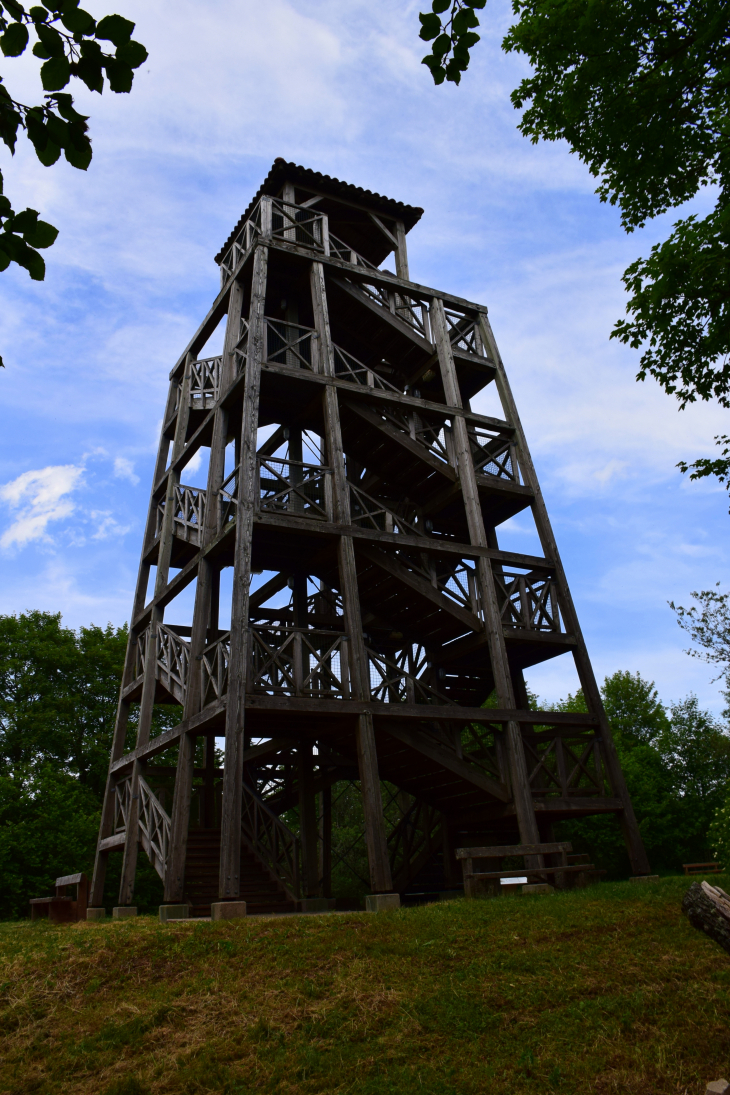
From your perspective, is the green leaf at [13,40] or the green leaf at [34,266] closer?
the green leaf at [13,40]

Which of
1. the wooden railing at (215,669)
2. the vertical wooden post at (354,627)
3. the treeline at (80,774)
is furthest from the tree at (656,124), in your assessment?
the treeline at (80,774)

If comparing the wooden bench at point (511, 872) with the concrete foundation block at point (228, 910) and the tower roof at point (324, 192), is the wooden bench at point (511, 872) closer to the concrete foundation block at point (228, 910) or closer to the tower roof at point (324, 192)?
the concrete foundation block at point (228, 910)

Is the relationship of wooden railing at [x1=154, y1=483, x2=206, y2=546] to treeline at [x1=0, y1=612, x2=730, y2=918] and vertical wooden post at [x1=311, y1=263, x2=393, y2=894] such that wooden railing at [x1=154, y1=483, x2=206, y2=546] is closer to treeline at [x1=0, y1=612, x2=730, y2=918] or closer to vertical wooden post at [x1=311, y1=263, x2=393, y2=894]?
vertical wooden post at [x1=311, y1=263, x2=393, y2=894]

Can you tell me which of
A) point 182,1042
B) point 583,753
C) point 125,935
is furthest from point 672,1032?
point 583,753

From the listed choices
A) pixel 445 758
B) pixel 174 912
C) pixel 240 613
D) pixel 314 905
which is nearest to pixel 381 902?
pixel 314 905

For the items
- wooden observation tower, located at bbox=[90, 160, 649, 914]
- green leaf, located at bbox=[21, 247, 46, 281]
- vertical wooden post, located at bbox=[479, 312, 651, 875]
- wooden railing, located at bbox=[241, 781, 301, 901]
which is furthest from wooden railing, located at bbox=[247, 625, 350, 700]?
green leaf, located at bbox=[21, 247, 46, 281]

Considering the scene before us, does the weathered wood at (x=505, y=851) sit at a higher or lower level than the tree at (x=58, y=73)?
lower

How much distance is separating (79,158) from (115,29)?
46 cm

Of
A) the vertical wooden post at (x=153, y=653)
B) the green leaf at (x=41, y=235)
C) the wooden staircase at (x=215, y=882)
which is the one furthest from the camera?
the vertical wooden post at (x=153, y=653)

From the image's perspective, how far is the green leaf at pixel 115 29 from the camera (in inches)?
108

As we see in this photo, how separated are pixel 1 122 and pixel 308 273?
1667cm

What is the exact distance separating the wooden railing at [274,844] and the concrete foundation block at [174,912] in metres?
2.15

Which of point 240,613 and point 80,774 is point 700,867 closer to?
point 240,613

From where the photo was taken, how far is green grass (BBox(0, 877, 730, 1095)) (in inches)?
207
